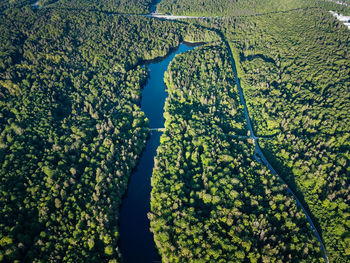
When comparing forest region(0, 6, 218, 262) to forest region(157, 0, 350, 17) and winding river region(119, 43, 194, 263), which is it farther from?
forest region(157, 0, 350, 17)

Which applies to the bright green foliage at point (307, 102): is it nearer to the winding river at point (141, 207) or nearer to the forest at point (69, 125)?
the winding river at point (141, 207)

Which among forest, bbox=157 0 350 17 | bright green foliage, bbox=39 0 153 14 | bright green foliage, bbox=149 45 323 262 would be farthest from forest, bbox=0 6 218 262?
forest, bbox=157 0 350 17

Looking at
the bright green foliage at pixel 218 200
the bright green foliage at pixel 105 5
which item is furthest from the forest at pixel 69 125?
the bright green foliage at pixel 105 5

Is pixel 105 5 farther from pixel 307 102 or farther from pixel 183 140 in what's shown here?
pixel 307 102

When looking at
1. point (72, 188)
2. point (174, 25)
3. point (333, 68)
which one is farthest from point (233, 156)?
point (174, 25)

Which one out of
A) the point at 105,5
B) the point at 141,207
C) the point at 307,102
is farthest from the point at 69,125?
the point at 105,5

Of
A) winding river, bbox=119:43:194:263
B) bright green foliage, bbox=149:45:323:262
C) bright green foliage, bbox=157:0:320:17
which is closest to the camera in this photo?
bright green foliage, bbox=149:45:323:262

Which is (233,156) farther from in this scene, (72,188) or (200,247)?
(72,188)
